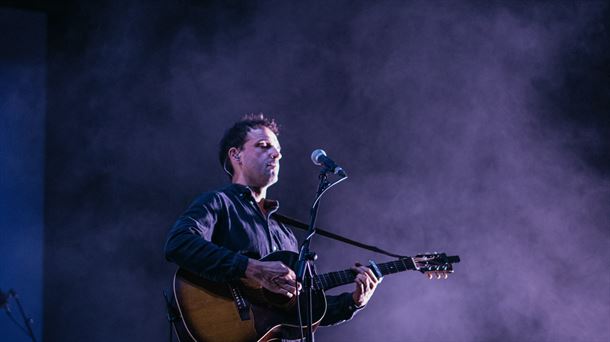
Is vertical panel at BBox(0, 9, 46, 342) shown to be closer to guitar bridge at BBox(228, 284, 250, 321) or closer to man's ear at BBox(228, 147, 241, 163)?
man's ear at BBox(228, 147, 241, 163)

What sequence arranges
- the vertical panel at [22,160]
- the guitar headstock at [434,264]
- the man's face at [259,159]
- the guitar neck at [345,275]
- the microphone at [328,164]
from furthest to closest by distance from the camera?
the vertical panel at [22,160], the guitar headstock at [434,264], the man's face at [259,159], the guitar neck at [345,275], the microphone at [328,164]

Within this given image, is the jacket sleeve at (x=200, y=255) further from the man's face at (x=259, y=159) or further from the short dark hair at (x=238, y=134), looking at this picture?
the short dark hair at (x=238, y=134)

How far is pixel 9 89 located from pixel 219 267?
108 inches

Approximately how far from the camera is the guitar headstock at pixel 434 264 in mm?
3777

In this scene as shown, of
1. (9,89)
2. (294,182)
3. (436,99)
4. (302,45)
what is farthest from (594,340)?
(9,89)

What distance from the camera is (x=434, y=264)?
12.5 feet

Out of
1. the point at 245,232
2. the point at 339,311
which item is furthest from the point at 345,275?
the point at 245,232

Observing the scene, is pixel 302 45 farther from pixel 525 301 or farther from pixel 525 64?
pixel 525 301

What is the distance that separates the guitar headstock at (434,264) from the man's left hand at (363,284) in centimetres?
40

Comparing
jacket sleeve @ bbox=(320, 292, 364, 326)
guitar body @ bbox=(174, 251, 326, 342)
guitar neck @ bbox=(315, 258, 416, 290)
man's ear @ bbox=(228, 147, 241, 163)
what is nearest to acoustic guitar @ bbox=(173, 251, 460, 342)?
guitar body @ bbox=(174, 251, 326, 342)

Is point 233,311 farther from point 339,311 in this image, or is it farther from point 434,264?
point 434,264

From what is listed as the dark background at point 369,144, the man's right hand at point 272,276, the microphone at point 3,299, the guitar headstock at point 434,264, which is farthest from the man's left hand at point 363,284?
the microphone at point 3,299

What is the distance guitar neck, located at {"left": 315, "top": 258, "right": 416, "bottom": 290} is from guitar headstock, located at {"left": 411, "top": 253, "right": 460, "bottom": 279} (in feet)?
0.24

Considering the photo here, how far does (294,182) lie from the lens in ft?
16.9
